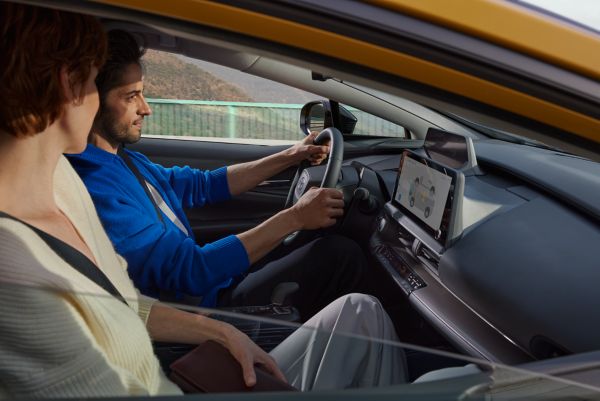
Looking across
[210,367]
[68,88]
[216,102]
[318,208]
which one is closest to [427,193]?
[318,208]

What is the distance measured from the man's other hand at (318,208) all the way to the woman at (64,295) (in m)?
1.02

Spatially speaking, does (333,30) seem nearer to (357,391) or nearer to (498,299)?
(357,391)

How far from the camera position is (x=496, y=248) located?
6.05 ft

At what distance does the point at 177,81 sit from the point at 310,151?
2.55ft

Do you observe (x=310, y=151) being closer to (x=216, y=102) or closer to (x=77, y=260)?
(x=216, y=102)

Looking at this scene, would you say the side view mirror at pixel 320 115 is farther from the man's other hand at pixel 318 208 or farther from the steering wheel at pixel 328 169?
the man's other hand at pixel 318 208

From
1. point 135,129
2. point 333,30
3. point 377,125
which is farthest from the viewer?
point 377,125

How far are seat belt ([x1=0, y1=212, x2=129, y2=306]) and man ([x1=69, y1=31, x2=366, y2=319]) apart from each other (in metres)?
0.51

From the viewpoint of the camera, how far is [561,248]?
1.69 metres

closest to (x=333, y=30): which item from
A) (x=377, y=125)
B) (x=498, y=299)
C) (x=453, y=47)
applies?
(x=453, y=47)

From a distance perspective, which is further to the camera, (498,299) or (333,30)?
(498,299)

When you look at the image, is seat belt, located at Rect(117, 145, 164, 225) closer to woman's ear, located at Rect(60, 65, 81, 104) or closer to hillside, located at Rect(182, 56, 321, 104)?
hillside, located at Rect(182, 56, 321, 104)

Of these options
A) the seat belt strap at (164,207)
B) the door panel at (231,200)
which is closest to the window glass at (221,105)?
the door panel at (231,200)

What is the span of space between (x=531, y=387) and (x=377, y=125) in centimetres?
218
